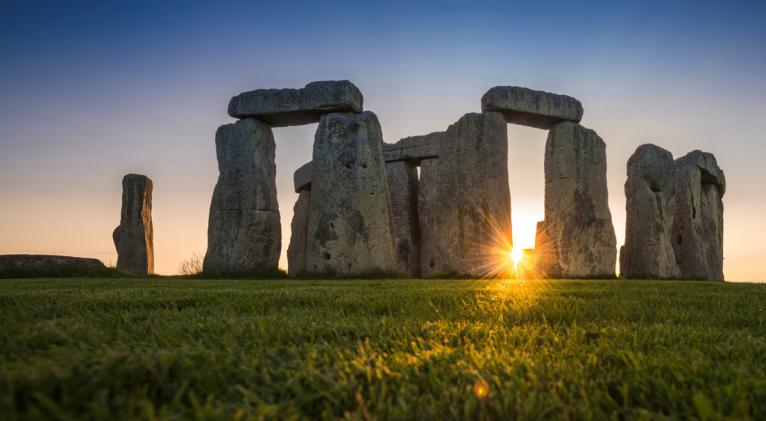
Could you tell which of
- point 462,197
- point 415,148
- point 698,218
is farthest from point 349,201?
point 698,218

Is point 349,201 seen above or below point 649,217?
above

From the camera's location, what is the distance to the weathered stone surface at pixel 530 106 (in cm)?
1134

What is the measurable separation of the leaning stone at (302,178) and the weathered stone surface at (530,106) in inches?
229

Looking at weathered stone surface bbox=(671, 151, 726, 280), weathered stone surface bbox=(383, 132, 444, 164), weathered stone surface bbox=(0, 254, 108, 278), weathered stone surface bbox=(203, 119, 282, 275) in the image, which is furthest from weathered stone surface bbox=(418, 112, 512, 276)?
weathered stone surface bbox=(0, 254, 108, 278)

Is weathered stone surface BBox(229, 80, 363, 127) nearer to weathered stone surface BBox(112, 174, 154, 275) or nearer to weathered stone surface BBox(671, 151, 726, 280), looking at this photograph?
weathered stone surface BBox(112, 174, 154, 275)

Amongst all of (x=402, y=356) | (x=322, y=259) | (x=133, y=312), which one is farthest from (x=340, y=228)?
(x=402, y=356)

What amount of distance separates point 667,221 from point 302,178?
31.1 ft

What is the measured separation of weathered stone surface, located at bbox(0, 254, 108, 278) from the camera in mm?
9117

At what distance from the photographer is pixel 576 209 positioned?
1184cm

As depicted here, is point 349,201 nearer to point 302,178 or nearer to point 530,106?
point 530,106

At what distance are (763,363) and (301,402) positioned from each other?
160 cm

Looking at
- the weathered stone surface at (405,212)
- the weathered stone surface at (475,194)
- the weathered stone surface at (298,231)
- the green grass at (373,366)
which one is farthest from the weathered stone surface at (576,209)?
the green grass at (373,366)

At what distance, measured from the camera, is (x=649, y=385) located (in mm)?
1537

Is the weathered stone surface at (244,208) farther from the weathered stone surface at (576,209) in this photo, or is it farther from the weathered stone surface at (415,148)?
the weathered stone surface at (576,209)
